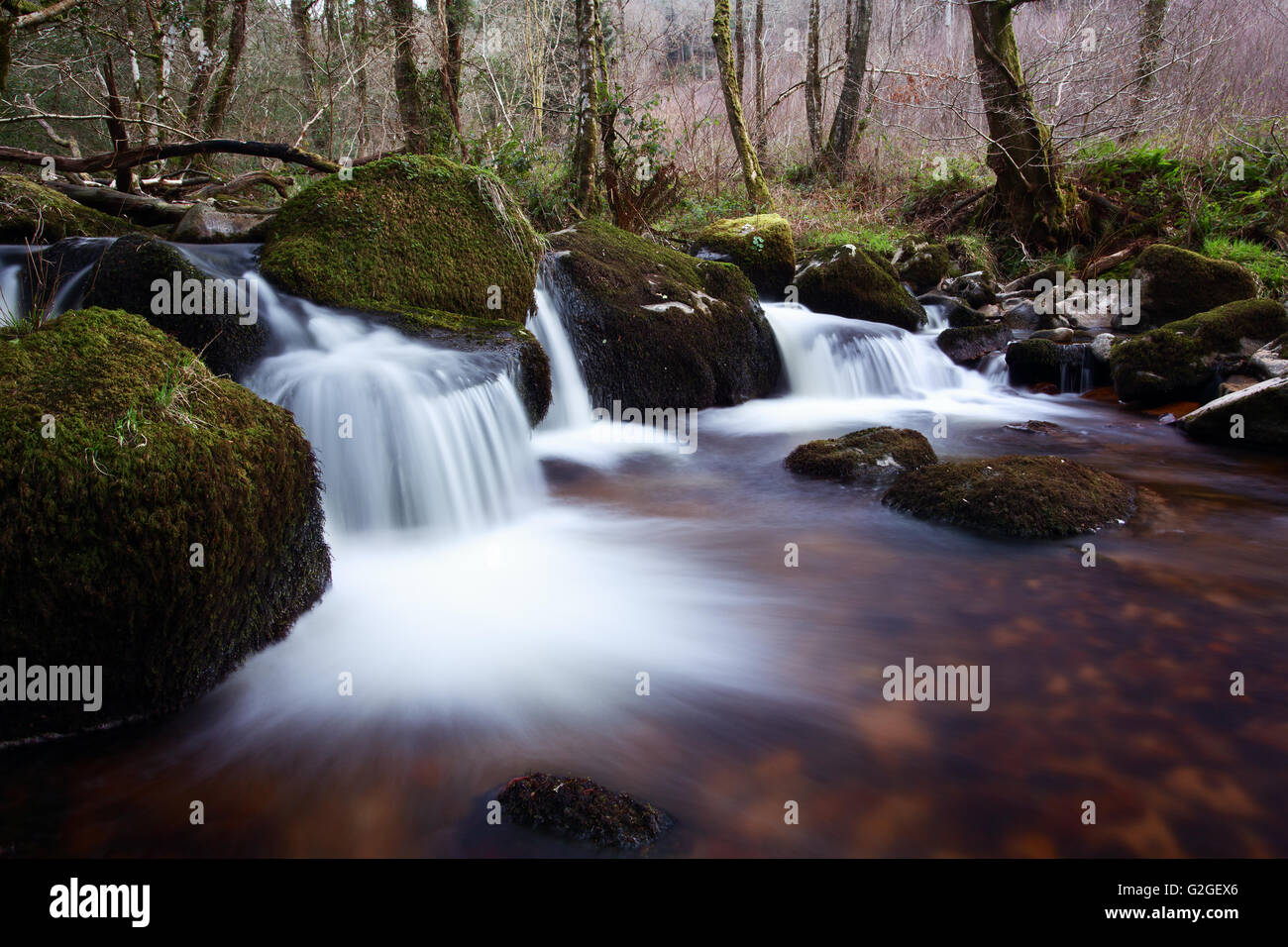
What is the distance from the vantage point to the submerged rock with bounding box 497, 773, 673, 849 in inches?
89.1

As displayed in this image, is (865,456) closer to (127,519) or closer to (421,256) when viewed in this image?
(421,256)

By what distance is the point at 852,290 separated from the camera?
10.7m

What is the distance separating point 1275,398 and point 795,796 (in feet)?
20.7

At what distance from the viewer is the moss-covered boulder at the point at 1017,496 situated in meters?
4.54

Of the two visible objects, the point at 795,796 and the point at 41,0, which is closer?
the point at 795,796

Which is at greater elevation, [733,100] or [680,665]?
[733,100]

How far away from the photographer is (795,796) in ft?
8.17

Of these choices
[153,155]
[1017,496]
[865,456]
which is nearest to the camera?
[1017,496]

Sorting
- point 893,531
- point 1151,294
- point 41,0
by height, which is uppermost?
point 41,0

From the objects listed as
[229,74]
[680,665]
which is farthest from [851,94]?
[680,665]

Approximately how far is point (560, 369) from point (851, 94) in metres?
13.1

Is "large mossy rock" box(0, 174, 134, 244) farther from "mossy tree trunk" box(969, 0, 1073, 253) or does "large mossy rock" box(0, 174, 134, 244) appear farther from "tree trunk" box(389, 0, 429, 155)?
"mossy tree trunk" box(969, 0, 1073, 253)
